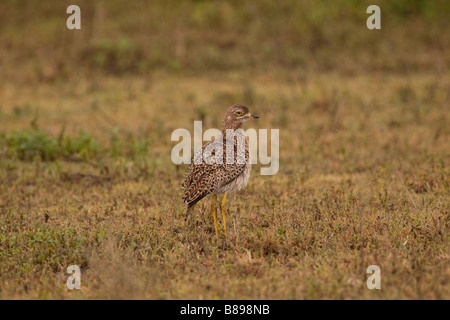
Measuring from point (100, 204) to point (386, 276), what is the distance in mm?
4299

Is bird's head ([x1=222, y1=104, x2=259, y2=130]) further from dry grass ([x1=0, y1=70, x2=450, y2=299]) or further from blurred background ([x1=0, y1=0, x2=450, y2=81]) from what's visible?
blurred background ([x1=0, y1=0, x2=450, y2=81])

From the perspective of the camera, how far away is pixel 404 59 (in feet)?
66.9

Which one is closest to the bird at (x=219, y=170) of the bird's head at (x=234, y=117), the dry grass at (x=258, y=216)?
the bird's head at (x=234, y=117)

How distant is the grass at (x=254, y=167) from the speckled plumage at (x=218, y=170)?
0.52 metres

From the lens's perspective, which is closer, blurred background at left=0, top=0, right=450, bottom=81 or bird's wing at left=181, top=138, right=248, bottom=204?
bird's wing at left=181, top=138, right=248, bottom=204

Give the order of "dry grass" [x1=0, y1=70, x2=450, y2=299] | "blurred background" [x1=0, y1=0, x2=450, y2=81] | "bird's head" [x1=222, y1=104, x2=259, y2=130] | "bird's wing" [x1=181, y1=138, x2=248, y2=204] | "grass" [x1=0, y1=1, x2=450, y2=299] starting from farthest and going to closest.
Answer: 1. "blurred background" [x1=0, y1=0, x2=450, y2=81]
2. "bird's head" [x1=222, y1=104, x2=259, y2=130]
3. "bird's wing" [x1=181, y1=138, x2=248, y2=204]
4. "grass" [x1=0, y1=1, x2=450, y2=299]
5. "dry grass" [x1=0, y1=70, x2=450, y2=299]

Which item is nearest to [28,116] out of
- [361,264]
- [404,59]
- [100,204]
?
[100,204]

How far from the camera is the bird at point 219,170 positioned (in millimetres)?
6645

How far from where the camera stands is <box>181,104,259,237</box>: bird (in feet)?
21.8

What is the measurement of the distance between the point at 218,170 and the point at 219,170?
0.04 feet

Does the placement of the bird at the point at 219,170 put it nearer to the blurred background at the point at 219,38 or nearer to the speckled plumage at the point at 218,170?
the speckled plumage at the point at 218,170

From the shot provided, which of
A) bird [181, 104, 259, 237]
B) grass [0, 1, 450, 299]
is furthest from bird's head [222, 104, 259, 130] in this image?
grass [0, 1, 450, 299]

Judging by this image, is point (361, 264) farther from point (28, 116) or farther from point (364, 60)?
point (364, 60)

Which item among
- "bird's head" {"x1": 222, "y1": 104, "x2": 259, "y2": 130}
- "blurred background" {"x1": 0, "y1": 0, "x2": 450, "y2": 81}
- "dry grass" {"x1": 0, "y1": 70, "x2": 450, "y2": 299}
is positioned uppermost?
"blurred background" {"x1": 0, "y1": 0, "x2": 450, "y2": 81}
